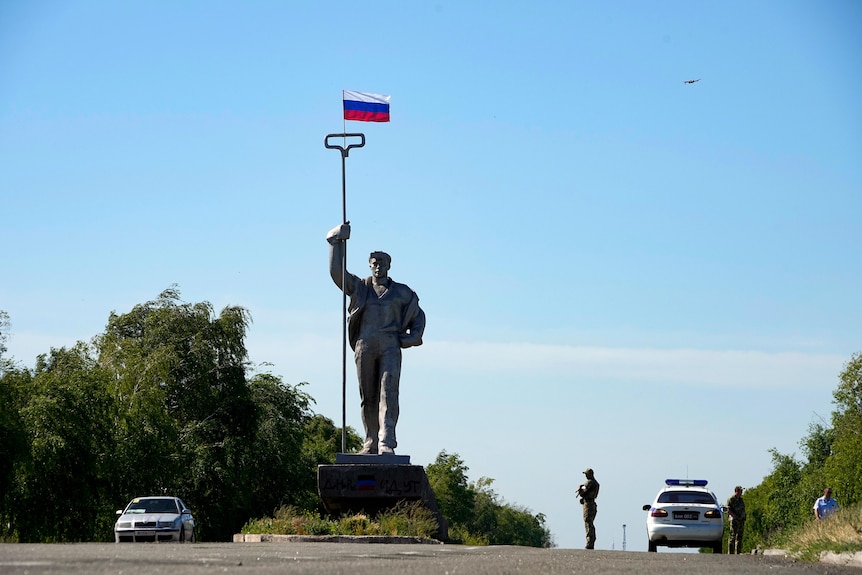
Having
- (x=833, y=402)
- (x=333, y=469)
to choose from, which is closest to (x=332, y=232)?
(x=333, y=469)

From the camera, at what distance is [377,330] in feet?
87.4

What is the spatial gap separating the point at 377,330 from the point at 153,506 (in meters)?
7.35

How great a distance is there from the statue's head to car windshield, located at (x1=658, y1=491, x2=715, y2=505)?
7.71 metres

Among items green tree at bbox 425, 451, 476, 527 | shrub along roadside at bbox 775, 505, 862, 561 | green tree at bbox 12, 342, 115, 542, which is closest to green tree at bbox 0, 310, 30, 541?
green tree at bbox 12, 342, 115, 542

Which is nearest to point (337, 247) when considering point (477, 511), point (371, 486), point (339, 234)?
point (339, 234)

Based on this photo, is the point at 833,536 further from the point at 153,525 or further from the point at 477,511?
the point at 477,511

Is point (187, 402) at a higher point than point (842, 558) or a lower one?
higher

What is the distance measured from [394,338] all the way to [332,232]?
2246 mm

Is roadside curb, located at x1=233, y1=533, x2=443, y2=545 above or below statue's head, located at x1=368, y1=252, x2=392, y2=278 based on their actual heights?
below

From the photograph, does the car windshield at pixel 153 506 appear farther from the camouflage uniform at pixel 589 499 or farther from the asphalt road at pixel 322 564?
the asphalt road at pixel 322 564

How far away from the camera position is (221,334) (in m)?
62.8

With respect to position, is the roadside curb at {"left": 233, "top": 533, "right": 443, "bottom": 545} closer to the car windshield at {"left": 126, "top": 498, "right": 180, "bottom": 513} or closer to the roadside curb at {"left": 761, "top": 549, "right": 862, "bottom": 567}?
the roadside curb at {"left": 761, "top": 549, "right": 862, "bottom": 567}

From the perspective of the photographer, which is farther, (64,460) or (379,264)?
(64,460)

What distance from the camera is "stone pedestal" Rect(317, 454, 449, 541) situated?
2502cm
